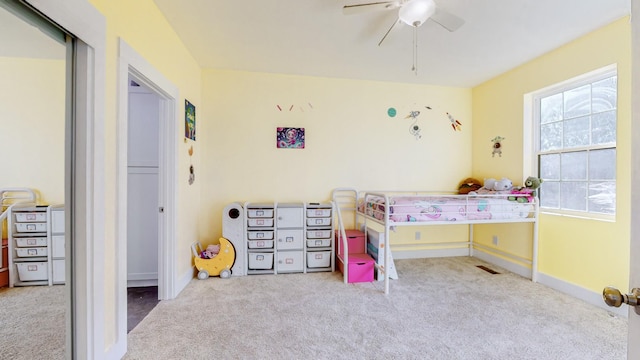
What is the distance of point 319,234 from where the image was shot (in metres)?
3.11

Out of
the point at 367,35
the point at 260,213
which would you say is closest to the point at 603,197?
the point at 367,35

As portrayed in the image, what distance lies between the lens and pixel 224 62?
3.03 m

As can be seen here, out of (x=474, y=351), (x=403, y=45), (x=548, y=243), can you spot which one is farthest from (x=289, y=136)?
(x=548, y=243)

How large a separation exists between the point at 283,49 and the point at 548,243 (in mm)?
3340

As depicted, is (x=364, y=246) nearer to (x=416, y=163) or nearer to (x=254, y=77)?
(x=416, y=163)

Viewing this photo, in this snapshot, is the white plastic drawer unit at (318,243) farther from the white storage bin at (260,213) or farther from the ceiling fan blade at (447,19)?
the ceiling fan blade at (447,19)

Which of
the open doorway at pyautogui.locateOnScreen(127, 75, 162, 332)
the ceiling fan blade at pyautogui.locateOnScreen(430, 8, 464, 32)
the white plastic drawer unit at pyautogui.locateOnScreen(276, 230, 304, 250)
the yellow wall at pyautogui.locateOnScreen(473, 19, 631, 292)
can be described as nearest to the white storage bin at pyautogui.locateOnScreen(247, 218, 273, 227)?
the white plastic drawer unit at pyautogui.locateOnScreen(276, 230, 304, 250)

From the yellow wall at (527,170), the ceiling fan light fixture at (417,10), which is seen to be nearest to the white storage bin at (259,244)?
the ceiling fan light fixture at (417,10)

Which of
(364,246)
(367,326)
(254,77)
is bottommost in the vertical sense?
(367,326)

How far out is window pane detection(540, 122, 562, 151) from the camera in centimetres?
281

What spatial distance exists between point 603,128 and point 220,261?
3.83m

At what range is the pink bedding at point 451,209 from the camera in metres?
2.69

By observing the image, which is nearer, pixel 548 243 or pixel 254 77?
pixel 548 243

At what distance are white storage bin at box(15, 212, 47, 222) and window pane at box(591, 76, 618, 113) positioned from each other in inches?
156
